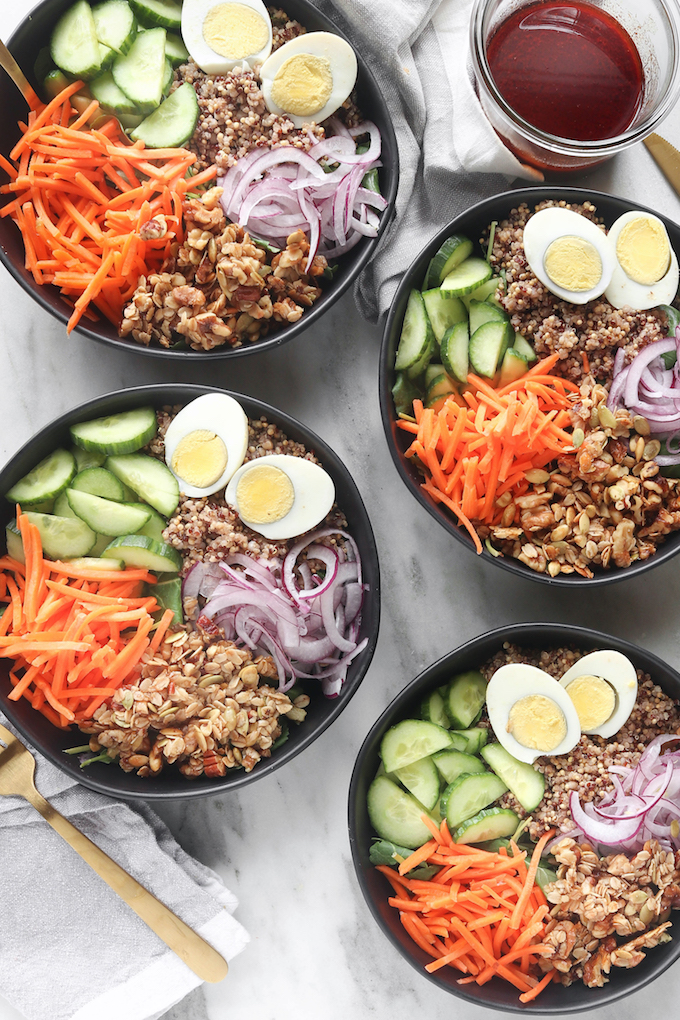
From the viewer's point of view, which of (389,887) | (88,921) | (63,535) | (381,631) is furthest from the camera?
(381,631)

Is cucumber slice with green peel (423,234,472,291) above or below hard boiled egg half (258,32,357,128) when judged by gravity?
below

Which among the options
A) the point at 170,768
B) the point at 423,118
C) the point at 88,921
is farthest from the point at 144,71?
the point at 88,921

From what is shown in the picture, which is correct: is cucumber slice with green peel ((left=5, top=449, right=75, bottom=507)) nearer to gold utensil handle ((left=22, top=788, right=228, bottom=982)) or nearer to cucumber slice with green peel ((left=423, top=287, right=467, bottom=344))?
gold utensil handle ((left=22, top=788, right=228, bottom=982))

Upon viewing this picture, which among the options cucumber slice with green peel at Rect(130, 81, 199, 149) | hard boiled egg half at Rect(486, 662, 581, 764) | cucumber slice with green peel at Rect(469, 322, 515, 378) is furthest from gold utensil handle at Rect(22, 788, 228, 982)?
cucumber slice with green peel at Rect(130, 81, 199, 149)

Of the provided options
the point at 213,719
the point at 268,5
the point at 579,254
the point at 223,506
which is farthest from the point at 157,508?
the point at 268,5

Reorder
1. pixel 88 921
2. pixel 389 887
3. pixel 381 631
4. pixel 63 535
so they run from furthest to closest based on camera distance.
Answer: pixel 381 631 < pixel 88 921 < pixel 389 887 < pixel 63 535

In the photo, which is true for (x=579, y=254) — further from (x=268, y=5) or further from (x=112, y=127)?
(x=112, y=127)

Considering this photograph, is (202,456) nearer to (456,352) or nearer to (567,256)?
(456,352)
